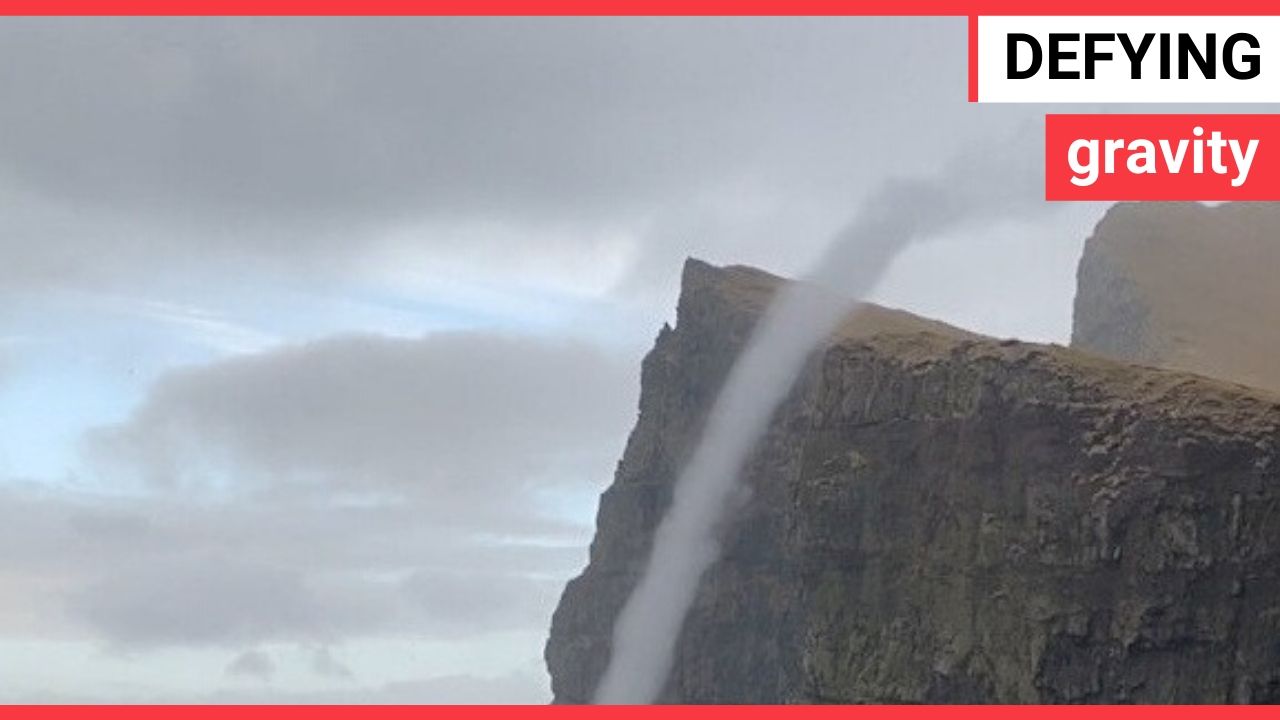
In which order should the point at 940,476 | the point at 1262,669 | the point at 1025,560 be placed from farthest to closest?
the point at 940,476 < the point at 1025,560 < the point at 1262,669

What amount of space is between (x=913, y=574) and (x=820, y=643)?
12566 millimetres

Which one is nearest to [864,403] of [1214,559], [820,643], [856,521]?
[856,521]

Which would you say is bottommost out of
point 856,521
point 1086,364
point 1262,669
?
point 1262,669

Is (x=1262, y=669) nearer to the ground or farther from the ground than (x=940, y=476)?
nearer to the ground

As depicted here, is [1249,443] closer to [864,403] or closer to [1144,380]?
[1144,380]

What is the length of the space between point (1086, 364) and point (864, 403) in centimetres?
2548

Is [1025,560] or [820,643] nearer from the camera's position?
[1025,560]

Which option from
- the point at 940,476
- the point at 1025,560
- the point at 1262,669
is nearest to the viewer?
the point at 1262,669

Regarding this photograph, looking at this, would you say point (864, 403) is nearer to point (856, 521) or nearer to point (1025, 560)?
point (856, 521)

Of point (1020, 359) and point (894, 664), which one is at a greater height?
point (1020, 359)

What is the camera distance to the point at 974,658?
17688cm

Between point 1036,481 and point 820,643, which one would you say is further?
point 820,643

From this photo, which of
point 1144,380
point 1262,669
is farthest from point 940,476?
point 1262,669

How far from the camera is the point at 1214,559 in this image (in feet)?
546
